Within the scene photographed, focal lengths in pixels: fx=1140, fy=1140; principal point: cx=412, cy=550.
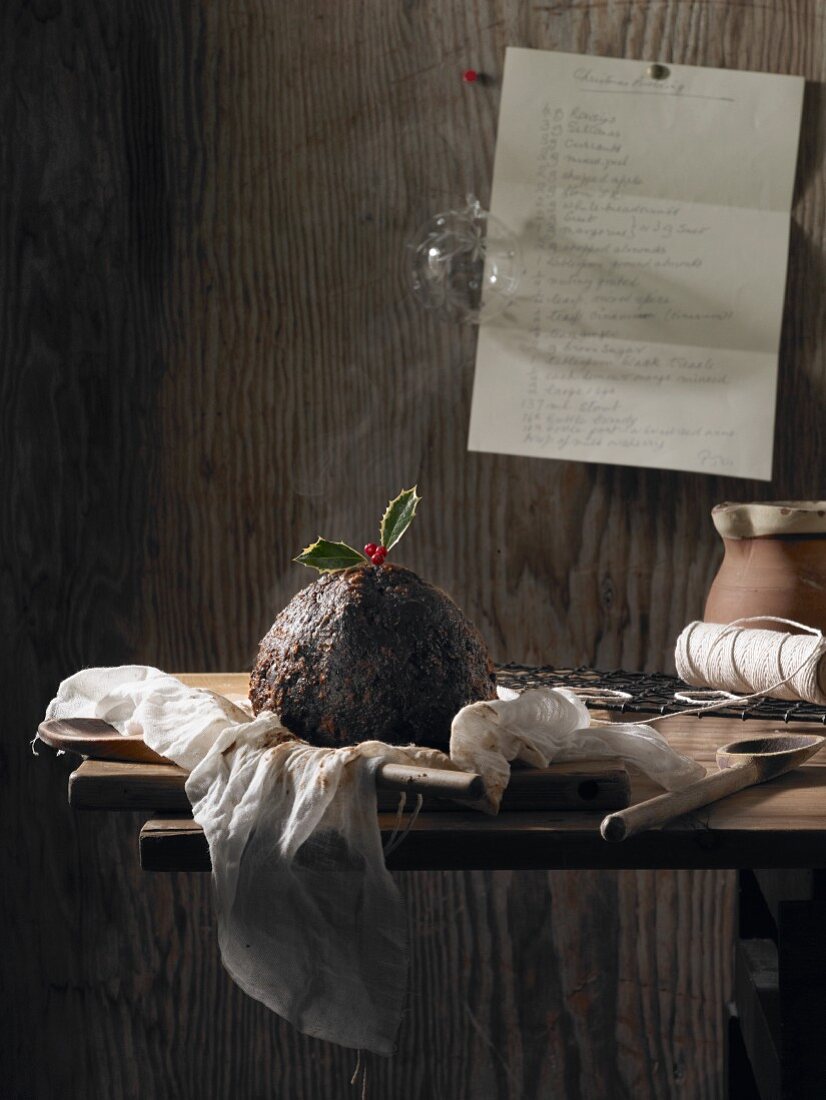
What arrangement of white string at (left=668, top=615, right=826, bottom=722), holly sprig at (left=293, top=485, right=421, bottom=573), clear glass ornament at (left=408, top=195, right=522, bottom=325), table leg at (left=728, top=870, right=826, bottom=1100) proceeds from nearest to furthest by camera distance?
1. table leg at (left=728, top=870, right=826, bottom=1100)
2. holly sprig at (left=293, top=485, right=421, bottom=573)
3. white string at (left=668, top=615, right=826, bottom=722)
4. clear glass ornament at (left=408, top=195, right=522, bottom=325)

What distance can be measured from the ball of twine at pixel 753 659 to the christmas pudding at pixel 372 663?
315 mm

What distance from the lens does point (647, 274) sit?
1.67m

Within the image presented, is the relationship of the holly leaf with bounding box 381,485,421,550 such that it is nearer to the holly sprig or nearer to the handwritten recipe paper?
the holly sprig

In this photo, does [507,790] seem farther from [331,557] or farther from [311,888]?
[331,557]

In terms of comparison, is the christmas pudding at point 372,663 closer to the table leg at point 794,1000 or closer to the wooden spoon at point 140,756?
the wooden spoon at point 140,756

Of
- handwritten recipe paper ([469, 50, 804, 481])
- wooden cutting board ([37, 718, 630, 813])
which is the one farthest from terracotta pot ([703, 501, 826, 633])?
wooden cutting board ([37, 718, 630, 813])

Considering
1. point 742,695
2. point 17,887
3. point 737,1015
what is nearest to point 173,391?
point 17,887

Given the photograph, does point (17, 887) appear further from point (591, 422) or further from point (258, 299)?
point (591, 422)

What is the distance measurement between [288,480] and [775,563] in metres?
0.74

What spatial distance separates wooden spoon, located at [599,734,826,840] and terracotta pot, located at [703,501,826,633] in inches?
11.6

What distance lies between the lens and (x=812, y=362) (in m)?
1.68

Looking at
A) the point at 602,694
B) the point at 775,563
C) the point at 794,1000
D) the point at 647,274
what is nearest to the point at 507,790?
the point at 794,1000

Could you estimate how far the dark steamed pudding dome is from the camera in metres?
0.93

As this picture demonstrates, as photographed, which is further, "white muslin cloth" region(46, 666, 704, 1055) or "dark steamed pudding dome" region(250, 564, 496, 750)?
"dark steamed pudding dome" region(250, 564, 496, 750)
